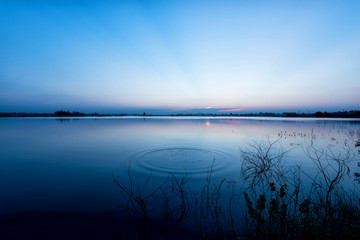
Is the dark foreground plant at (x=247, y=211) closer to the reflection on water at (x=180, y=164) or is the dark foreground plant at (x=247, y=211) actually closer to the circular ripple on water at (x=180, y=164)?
the reflection on water at (x=180, y=164)

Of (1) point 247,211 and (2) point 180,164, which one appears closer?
(1) point 247,211

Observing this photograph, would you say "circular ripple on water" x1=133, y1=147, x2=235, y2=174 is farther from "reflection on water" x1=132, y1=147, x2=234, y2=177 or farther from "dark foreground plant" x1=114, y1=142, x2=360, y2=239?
"dark foreground plant" x1=114, y1=142, x2=360, y2=239

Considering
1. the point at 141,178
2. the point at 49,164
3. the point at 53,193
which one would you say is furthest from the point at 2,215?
the point at 49,164

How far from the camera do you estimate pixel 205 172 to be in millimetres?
8727

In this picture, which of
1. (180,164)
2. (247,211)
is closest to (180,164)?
(180,164)

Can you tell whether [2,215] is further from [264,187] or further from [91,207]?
[264,187]

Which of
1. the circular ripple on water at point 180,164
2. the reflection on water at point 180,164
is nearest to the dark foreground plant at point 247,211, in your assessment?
the reflection on water at point 180,164

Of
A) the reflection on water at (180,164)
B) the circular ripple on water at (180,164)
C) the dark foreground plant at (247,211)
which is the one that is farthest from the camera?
the circular ripple on water at (180,164)

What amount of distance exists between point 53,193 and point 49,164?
5.15m

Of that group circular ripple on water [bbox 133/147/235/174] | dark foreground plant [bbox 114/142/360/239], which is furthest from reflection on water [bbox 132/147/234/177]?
dark foreground plant [bbox 114/142/360/239]

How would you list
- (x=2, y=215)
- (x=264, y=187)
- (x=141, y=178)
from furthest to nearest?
(x=141, y=178) → (x=264, y=187) → (x=2, y=215)

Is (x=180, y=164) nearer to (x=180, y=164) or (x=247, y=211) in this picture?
(x=180, y=164)

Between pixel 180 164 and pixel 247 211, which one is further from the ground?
pixel 247 211

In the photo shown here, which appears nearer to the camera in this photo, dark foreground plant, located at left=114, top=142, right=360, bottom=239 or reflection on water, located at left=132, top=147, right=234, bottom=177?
dark foreground plant, located at left=114, top=142, right=360, bottom=239
